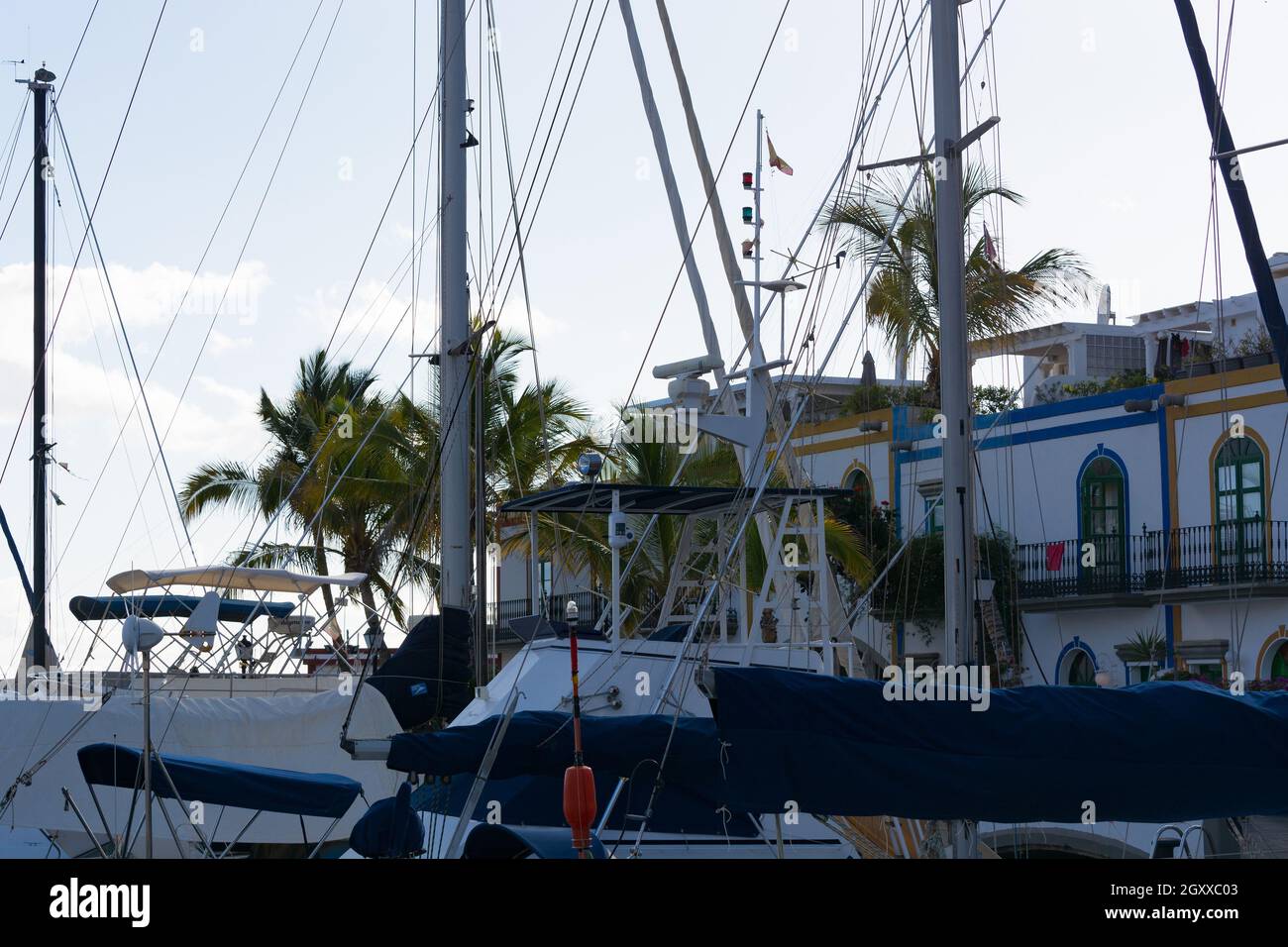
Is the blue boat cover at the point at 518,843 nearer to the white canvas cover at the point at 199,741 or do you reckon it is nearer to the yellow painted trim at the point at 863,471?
the white canvas cover at the point at 199,741

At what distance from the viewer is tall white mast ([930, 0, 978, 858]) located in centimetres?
1154

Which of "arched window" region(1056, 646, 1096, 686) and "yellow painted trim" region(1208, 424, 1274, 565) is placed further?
"arched window" region(1056, 646, 1096, 686)

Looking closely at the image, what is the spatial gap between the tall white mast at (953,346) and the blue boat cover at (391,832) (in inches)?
154

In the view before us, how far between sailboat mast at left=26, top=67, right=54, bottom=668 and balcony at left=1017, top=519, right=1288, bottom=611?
17032 mm

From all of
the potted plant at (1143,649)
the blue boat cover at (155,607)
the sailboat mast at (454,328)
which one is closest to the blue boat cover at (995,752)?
the sailboat mast at (454,328)

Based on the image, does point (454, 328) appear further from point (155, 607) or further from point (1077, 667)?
point (1077, 667)

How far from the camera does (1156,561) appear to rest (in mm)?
28578

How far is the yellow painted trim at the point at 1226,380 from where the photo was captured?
27.1 meters

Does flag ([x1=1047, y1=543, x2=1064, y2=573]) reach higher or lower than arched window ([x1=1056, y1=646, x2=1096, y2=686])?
higher

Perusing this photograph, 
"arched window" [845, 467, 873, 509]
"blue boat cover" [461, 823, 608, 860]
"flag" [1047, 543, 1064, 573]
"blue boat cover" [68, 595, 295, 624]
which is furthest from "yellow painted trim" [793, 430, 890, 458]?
"blue boat cover" [461, 823, 608, 860]

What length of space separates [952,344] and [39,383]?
633 inches

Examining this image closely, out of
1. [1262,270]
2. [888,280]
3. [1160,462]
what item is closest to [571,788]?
[1262,270]

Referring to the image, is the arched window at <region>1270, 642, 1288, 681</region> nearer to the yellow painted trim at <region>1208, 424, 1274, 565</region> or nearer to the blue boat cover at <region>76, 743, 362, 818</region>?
the yellow painted trim at <region>1208, 424, 1274, 565</region>
